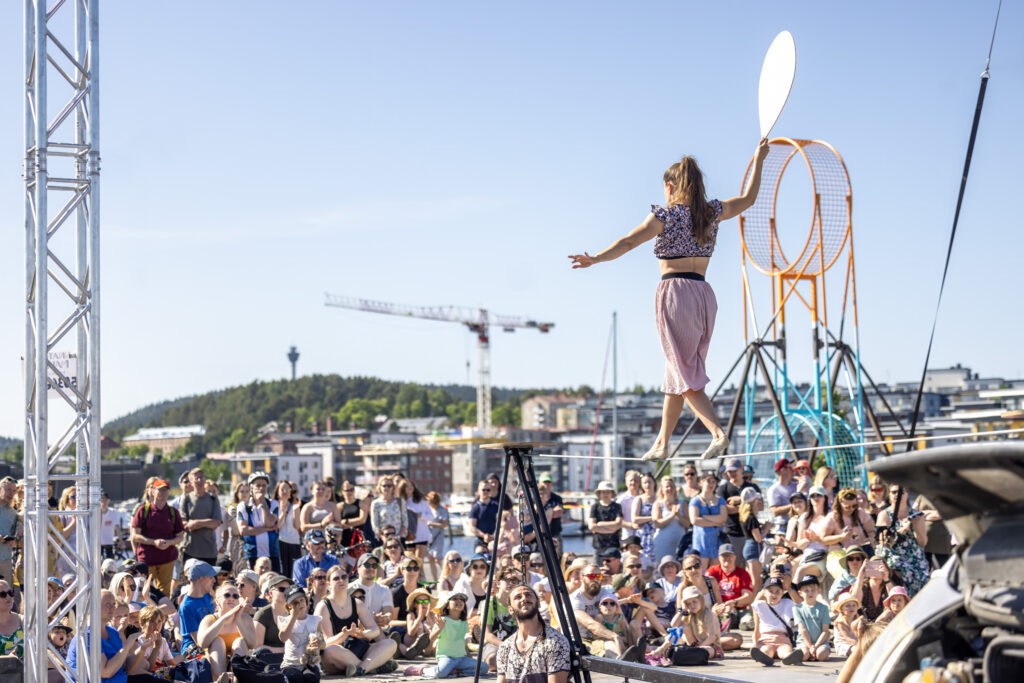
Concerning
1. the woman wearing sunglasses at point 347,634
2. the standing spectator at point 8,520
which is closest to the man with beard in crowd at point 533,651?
the woman wearing sunglasses at point 347,634

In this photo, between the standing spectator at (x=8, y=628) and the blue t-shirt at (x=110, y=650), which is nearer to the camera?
the blue t-shirt at (x=110, y=650)

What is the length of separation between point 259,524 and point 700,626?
168 inches

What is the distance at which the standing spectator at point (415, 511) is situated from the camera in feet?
37.6

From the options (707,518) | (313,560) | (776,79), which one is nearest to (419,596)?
(313,560)

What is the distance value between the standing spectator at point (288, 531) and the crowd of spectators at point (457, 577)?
0.01 meters

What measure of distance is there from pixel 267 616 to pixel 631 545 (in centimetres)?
333

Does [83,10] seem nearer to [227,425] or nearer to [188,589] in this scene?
[188,589]

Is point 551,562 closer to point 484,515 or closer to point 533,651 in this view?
point 533,651

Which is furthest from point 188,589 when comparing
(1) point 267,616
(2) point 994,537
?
(2) point 994,537

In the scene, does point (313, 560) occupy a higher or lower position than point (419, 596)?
higher

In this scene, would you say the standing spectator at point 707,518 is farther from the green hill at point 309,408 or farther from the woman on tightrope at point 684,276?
the green hill at point 309,408

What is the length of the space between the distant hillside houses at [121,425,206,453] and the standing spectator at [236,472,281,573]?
158 meters

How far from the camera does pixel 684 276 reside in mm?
5836

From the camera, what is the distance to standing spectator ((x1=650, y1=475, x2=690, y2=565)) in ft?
35.3
